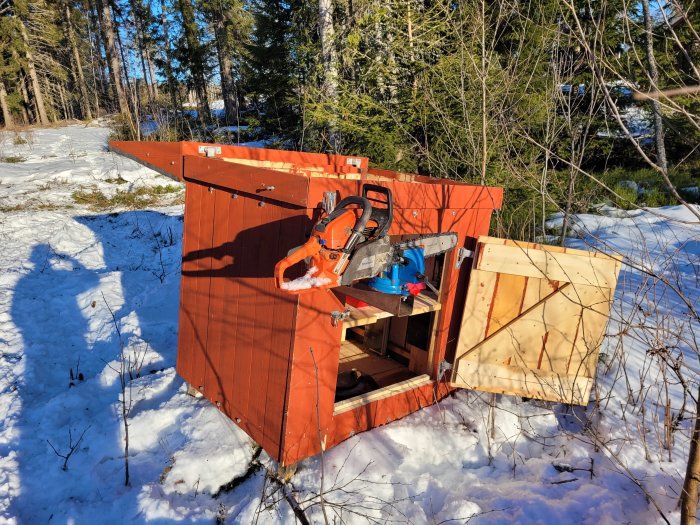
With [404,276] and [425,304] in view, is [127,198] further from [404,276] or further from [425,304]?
[404,276]

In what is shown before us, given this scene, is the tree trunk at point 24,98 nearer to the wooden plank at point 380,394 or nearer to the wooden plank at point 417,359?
the wooden plank at point 417,359

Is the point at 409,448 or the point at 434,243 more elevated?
the point at 434,243

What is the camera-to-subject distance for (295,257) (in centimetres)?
203

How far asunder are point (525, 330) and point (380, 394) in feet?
4.20

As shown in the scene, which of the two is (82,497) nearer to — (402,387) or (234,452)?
(234,452)

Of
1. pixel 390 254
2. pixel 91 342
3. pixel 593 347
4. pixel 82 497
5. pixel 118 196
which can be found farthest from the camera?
pixel 118 196

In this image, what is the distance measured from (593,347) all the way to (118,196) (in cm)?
1137

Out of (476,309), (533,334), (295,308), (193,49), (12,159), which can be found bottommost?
(12,159)

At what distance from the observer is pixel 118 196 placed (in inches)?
431

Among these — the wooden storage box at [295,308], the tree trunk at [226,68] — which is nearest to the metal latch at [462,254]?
the wooden storage box at [295,308]

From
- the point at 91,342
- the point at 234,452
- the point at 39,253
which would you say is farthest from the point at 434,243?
the point at 39,253

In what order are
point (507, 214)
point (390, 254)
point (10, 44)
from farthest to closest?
1. point (10, 44)
2. point (507, 214)
3. point (390, 254)

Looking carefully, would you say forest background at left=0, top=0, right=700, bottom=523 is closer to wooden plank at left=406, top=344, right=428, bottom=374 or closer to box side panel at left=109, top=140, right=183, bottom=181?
wooden plank at left=406, top=344, right=428, bottom=374

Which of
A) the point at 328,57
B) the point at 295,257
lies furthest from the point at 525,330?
the point at 328,57
